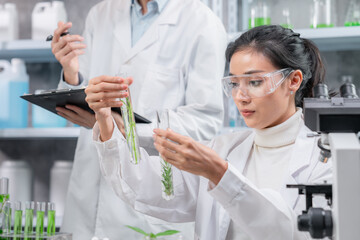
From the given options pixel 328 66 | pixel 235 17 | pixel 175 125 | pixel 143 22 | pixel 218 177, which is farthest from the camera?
pixel 328 66

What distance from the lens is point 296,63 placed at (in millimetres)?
1662

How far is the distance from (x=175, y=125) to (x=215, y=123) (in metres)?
0.20

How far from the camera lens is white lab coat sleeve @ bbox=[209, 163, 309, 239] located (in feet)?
4.15

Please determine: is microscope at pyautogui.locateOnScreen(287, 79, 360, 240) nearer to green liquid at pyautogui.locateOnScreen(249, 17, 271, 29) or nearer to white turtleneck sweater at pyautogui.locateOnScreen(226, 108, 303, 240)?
white turtleneck sweater at pyautogui.locateOnScreen(226, 108, 303, 240)

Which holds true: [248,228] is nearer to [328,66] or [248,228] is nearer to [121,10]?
[121,10]

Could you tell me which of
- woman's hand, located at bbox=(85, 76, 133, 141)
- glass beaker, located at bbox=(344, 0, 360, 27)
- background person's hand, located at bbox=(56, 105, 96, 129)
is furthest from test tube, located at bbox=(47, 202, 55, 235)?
glass beaker, located at bbox=(344, 0, 360, 27)

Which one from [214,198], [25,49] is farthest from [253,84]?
[25,49]

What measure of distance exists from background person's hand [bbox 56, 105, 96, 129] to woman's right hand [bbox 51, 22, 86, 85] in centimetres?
27

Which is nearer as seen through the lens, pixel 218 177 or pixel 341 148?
pixel 341 148

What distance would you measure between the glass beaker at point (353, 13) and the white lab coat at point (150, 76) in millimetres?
635

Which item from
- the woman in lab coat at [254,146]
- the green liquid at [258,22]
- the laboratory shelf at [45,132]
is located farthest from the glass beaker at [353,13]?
the laboratory shelf at [45,132]

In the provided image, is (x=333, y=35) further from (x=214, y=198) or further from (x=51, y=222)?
(x=51, y=222)

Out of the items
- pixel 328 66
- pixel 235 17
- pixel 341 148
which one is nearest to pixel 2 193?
pixel 341 148

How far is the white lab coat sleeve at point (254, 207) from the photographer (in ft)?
4.15
